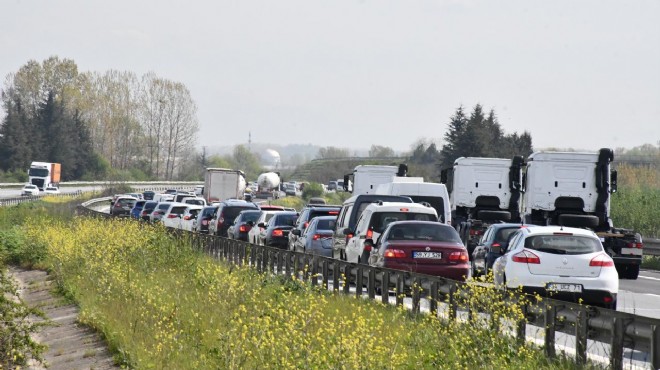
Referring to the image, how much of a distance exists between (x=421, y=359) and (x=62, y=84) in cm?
15424

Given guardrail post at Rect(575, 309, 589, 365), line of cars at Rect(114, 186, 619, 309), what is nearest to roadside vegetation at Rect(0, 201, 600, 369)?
guardrail post at Rect(575, 309, 589, 365)

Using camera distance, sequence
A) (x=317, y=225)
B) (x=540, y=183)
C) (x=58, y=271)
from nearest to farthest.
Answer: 1. (x=317, y=225)
2. (x=58, y=271)
3. (x=540, y=183)

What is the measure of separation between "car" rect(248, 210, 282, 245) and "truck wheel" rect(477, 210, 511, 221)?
6.49 metres

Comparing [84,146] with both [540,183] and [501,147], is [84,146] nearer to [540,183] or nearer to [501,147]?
[501,147]

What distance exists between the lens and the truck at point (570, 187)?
36.0 metres

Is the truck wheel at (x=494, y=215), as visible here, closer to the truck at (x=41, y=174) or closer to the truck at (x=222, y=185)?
the truck at (x=222, y=185)

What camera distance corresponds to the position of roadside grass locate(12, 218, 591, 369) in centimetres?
1208

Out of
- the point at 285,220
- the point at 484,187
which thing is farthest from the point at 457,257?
the point at 484,187

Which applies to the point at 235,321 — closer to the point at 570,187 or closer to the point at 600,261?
the point at 600,261

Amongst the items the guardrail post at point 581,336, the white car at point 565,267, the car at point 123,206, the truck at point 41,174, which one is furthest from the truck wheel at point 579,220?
the truck at point 41,174

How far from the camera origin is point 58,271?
113ft

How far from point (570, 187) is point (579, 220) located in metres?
1.63

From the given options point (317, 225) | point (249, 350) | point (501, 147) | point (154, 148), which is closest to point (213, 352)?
point (249, 350)

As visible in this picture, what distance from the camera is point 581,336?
12.4 meters
